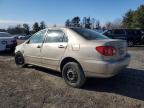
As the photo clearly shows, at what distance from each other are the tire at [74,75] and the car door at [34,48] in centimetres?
141

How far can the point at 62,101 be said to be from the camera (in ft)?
16.5

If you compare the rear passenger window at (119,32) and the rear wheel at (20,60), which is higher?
the rear passenger window at (119,32)

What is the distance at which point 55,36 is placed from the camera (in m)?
6.80

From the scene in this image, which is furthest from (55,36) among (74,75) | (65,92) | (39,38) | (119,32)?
(119,32)

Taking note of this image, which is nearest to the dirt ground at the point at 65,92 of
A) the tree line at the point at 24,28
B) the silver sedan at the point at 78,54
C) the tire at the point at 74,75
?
the tire at the point at 74,75

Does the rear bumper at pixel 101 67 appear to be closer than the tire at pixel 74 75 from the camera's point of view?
Yes

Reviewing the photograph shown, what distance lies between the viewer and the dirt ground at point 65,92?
491cm

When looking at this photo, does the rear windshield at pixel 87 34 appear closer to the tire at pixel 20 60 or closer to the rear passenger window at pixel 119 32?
the tire at pixel 20 60

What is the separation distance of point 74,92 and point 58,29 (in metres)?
2.04

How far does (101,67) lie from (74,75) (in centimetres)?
89

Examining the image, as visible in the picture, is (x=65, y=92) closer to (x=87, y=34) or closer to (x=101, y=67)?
(x=101, y=67)

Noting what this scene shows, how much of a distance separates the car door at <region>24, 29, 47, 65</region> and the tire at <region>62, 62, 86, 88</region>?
4.62 ft

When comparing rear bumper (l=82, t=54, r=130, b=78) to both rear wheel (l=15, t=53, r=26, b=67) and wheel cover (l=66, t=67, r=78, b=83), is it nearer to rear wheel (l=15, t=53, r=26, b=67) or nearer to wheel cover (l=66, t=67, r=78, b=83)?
wheel cover (l=66, t=67, r=78, b=83)

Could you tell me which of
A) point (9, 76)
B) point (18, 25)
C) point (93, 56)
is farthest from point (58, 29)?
point (18, 25)
